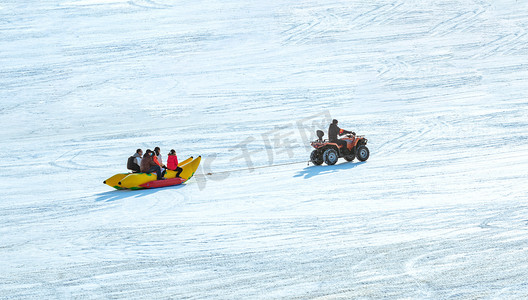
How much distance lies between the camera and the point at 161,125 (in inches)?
852

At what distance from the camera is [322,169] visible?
15.4 m

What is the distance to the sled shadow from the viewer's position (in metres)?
13.7

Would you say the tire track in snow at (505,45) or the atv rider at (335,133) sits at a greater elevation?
the tire track in snow at (505,45)

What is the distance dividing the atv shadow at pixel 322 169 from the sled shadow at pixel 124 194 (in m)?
2.60

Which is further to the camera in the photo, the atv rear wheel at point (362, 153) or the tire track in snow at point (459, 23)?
the tire track in snow at point (459, 23)

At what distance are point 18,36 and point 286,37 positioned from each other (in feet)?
38.4

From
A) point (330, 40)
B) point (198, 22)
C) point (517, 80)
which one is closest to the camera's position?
point (517, 80)

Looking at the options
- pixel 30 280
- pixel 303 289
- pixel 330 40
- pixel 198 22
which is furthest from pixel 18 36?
pixel 303 289

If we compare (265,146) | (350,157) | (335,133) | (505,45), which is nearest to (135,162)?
(335,133)

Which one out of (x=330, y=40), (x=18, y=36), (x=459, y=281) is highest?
(x=18, y=36)

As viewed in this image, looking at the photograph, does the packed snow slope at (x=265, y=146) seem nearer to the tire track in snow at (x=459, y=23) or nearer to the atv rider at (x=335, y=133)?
the tire track in snow at (x=459, y=23)

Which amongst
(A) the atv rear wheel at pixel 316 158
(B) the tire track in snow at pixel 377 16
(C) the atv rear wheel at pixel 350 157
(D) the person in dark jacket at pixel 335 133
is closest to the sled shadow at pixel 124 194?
(A) the atv rear wheel at pixel 316 158

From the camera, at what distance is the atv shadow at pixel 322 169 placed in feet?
49.0

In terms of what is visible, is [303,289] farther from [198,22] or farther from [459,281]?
[198,22]
